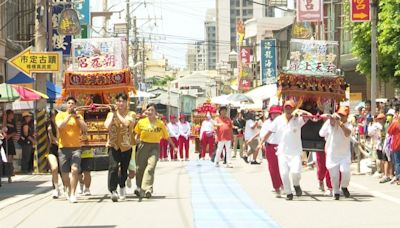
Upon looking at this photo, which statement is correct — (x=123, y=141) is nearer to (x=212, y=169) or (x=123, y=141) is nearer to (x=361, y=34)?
(x=212, y=169)

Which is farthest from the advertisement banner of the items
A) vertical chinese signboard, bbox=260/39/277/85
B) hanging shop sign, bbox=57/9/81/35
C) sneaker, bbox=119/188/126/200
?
vertical chinese signboard, bbox=260/39/277/85

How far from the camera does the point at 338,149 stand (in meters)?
14.9

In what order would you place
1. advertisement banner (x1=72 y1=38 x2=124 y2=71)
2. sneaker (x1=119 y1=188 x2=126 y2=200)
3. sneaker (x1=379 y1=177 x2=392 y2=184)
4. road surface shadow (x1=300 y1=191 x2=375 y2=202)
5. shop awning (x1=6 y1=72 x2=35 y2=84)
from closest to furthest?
road surface shadow (x1=300 y1=191 x2=375 y2=202), sneaker (x1=119 y1=188 x2=126 y2=200), sneaker (x1=379 y1=177 x2=392 y2=184), advertisement banner (x1=72 y1=38 x2=124 y2=71), shop awning (x1=6 y1=72 x2=35 y2=84)

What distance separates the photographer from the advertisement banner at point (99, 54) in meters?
21.3

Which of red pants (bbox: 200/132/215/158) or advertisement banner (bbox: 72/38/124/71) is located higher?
advertisement banner (bbox: 72/38/124/71)

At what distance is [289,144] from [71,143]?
3.92 metres

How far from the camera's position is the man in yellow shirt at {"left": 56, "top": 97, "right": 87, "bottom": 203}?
48.9 feet

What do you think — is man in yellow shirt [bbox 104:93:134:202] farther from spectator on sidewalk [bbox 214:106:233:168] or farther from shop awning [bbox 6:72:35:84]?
shop awning [bbox 6:72:35:84]

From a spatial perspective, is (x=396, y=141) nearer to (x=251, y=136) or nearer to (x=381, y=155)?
(x=381, y=155)

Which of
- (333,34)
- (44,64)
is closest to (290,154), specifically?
(44,64)

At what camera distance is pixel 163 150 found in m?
32.4

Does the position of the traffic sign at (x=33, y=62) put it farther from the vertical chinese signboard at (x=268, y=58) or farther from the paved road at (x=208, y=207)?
the vertical chinese signboard at (x=268, y=58)

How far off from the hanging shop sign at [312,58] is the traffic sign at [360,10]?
278 inches

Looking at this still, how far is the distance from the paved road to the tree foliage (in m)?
9.41
